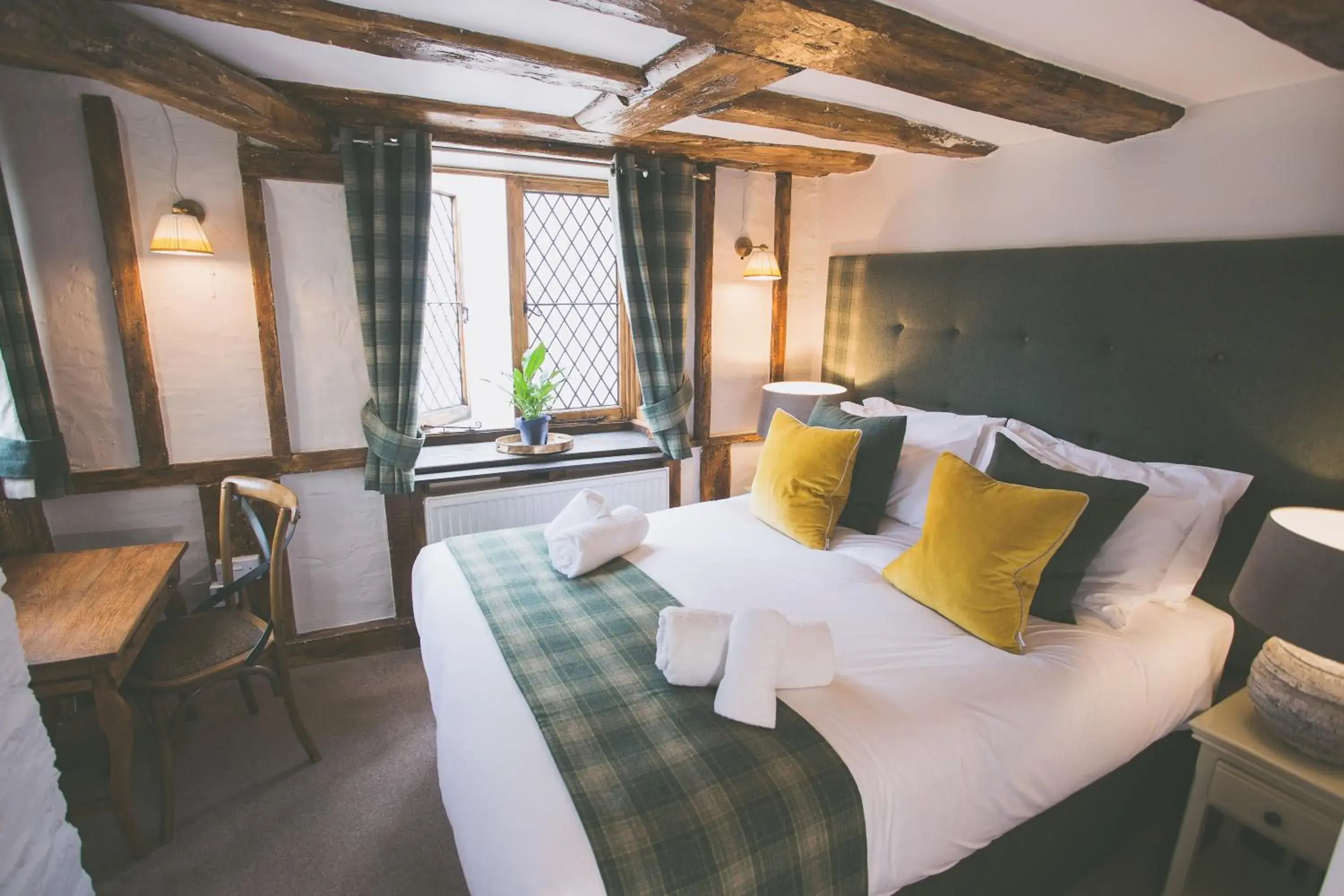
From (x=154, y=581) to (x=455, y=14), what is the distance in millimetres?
1764

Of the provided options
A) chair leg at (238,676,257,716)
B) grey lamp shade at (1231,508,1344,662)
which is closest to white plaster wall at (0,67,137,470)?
chair leg at (238,676,257,716)

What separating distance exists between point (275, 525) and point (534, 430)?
1067mm

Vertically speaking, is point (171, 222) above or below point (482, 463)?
above

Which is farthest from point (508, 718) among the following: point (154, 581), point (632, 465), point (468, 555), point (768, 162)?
point (768, 162)

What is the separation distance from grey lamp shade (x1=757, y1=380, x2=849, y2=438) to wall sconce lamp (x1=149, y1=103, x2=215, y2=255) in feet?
7.05

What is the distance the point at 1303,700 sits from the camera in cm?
147

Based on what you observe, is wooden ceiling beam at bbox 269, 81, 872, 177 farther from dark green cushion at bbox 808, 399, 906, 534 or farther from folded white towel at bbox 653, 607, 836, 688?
folded white towel at bbox 653, 607, 836, 688

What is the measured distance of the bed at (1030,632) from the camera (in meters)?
1.32

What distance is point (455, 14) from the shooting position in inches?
61.2

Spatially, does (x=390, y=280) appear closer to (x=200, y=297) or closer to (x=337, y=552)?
(x=200, y=297)

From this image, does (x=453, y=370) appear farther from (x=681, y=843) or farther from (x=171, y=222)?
(x=681, y=843)

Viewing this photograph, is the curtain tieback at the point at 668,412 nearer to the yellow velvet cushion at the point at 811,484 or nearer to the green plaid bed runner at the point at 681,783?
the yellow velvet cushion at the point at 811,484

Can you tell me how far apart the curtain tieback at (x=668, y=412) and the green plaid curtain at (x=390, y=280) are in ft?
3.29

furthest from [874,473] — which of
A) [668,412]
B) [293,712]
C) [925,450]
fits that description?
[293,712]
